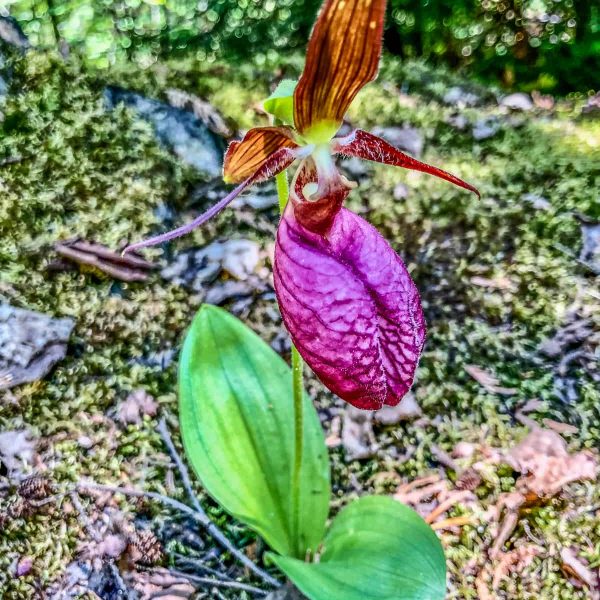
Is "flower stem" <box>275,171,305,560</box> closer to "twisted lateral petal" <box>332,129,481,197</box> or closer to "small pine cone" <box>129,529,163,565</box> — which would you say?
"twisted lateral petal" <box>332,129,481,197</box>

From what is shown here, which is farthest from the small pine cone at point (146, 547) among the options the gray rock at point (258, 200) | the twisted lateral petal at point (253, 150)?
the gray rock at point (258, 200)

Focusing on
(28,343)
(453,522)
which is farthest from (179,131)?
(453,522)

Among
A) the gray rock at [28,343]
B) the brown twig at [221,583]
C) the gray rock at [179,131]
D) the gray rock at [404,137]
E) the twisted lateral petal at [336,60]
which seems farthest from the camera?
the gray rock at [404,137]

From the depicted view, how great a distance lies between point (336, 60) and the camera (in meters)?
0.98

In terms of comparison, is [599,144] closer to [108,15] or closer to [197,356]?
[197,356]

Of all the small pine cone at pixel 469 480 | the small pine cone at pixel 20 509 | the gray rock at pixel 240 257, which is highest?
the gray rock at pixel 240 257

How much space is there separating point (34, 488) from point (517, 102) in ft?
9.63

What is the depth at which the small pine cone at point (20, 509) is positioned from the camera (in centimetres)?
149

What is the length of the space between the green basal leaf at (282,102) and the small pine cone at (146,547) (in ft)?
3.53

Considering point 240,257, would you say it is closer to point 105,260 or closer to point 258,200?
point 258,200

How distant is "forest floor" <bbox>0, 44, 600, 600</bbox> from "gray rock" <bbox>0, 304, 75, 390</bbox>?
29mm

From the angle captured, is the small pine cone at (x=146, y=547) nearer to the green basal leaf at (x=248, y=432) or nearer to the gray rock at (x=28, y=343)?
the green basal leaf at (x=248, y=432)

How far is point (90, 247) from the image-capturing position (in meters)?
2.06

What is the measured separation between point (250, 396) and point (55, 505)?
575 millimetres
